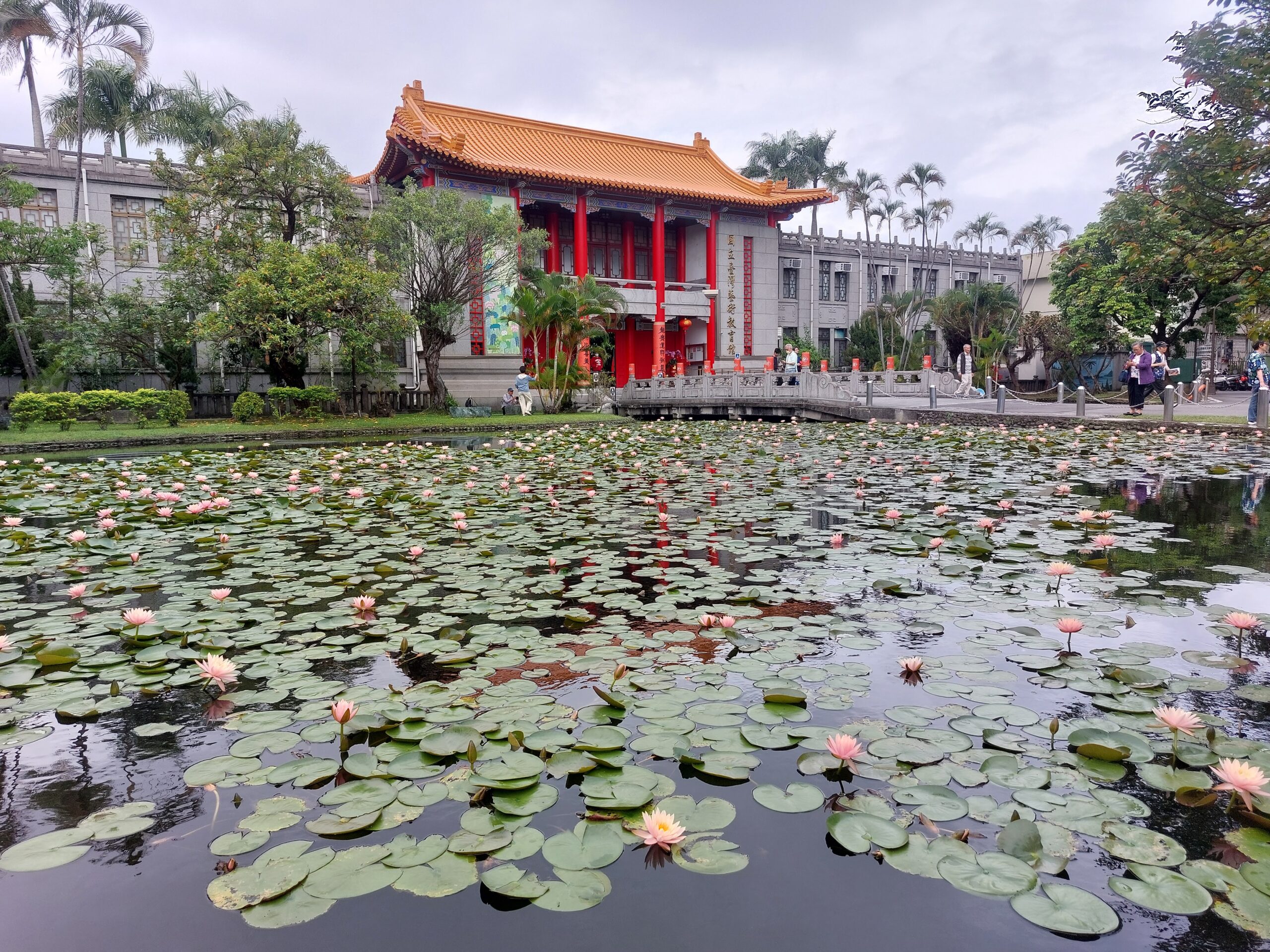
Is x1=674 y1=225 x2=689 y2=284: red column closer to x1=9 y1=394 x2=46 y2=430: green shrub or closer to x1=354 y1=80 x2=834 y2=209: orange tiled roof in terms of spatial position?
x1=354 y1=80 x2=834 y2=209: orange tiled roof

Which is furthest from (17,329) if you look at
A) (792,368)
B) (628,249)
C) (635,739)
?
(635,739)

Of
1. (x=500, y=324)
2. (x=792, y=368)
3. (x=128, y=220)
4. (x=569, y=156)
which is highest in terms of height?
(x=569, y=156)

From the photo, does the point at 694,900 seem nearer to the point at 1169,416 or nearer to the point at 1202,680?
the point at 1202,680

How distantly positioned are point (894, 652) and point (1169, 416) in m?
12.1

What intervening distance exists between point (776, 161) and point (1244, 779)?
33503 millimetres

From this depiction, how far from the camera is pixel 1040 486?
20.3ft

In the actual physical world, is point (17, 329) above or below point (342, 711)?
above

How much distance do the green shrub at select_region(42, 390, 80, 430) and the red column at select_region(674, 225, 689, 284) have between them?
1760 centimetres

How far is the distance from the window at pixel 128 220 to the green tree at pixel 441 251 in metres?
7.47

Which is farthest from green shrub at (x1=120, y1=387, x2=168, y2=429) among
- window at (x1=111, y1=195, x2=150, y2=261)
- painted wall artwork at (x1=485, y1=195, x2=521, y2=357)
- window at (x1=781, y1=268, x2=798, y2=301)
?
window at (x1=781, y1=268, x2=798, y2=301)

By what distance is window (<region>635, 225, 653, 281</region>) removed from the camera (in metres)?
25.9

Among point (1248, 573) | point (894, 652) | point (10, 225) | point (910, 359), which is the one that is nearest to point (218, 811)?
point (894, 652)

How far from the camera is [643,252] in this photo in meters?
26.1

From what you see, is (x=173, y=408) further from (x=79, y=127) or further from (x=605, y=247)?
(x=605, y=247)
